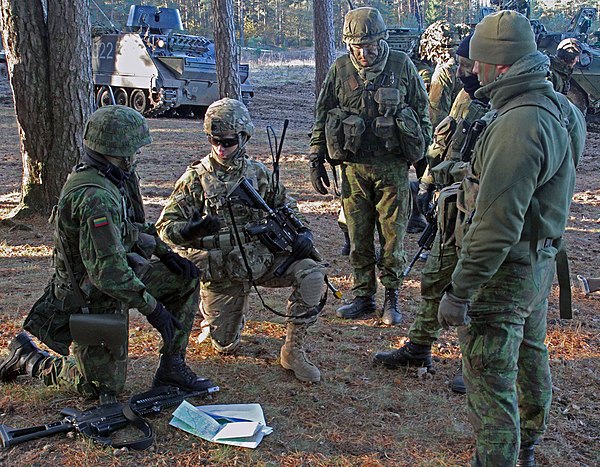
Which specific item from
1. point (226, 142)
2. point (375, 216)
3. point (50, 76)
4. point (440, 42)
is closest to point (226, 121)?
point (226, 142)

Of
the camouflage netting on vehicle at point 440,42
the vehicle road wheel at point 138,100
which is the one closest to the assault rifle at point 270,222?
the camouflage netting on vehicle at point 440,42

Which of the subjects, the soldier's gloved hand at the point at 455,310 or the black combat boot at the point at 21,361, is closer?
the soldier's gloved hand at the point at 455,310

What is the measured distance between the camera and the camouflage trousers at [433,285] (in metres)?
4.15

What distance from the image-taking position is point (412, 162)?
228 inches

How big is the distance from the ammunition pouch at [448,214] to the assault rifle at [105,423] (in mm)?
1788

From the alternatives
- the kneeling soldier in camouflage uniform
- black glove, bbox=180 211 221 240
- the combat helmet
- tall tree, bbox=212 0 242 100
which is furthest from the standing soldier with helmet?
tall tree, bbox=212 0 242 100

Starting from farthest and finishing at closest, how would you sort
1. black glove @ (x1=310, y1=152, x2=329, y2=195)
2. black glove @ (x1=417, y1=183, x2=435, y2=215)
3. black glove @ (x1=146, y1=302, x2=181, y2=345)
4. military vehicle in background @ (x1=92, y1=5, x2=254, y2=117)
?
military vehicle in background @ (x1=92, y1=5, x2=254, y2=117), black glove @ (x1=417, y1=183, x2=435, y2=215), black glove @ (x1=310, y1=152, x2=329, y2=195), black glove @ (x1=146, y1=302, x2=181, y2=345)

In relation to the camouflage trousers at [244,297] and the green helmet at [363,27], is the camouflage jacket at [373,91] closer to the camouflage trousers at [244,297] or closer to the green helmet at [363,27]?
the green helmet at [363,27]

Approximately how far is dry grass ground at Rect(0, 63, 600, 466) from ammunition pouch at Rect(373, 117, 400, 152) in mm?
1361

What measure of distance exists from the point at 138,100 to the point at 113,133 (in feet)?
53.7

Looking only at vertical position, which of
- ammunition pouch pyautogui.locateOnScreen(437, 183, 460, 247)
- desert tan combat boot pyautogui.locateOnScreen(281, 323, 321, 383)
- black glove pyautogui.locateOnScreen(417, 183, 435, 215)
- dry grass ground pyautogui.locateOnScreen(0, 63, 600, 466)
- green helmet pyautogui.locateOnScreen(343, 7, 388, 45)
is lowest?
dry grass ground pyautogui.locateOnScreen(0, 63, 600, 466)

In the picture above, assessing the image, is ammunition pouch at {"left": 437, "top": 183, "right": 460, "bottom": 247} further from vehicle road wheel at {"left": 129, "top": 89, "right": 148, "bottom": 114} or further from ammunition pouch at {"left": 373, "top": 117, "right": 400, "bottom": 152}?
vehicle road wheel at {"left": 129, "top": 89, "right": 148, "bottom": 114}

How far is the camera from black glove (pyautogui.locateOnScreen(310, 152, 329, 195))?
19.2 feet

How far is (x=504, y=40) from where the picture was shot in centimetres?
305
